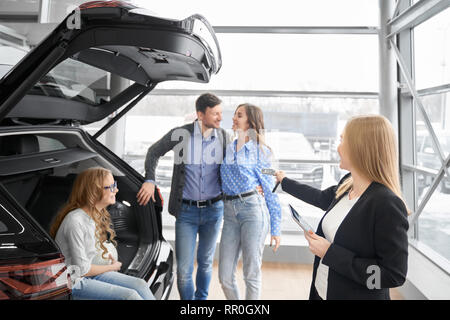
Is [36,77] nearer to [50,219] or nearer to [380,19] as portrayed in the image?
[50,219]

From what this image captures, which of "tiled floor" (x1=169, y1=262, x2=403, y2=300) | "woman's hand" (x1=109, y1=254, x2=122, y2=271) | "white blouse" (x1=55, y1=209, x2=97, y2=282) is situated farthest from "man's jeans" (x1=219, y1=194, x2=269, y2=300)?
"white blouse" (x1=55, y1=209, x2=97, y2=282)

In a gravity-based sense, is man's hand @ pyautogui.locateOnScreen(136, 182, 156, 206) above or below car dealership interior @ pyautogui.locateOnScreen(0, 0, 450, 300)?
below

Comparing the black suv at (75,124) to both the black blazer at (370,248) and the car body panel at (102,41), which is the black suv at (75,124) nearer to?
the car body panel at (102,41)

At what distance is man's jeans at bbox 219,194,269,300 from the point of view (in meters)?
2.09

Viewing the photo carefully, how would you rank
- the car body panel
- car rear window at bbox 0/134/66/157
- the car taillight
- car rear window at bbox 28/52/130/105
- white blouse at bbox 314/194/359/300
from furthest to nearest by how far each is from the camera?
car rear window at bbox 0/134/66/157, car rear window at bbox 28/52/130/105, white blouse at bbox 314/194/359/300, the car body panel, the car taillight

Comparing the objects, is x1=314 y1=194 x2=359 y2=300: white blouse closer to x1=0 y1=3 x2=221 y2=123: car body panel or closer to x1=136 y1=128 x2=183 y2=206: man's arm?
x1=0 y1=3 x2=221 y2=123: car body panel

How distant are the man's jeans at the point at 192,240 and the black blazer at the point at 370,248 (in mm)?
1092

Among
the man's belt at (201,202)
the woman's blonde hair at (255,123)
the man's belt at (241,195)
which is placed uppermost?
the woman's blonde hair at (255,123)

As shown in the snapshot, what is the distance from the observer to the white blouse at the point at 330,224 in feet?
4.01

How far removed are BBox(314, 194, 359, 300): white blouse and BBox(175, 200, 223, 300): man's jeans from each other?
0.98m

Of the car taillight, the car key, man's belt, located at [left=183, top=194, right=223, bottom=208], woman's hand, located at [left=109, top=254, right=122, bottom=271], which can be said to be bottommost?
woman's hand, located at [left=109, top=254, right=122, bottom=271]

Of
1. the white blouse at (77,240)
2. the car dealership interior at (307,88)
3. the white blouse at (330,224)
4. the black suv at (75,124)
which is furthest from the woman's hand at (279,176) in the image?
the car dealership interior at (307,88)
